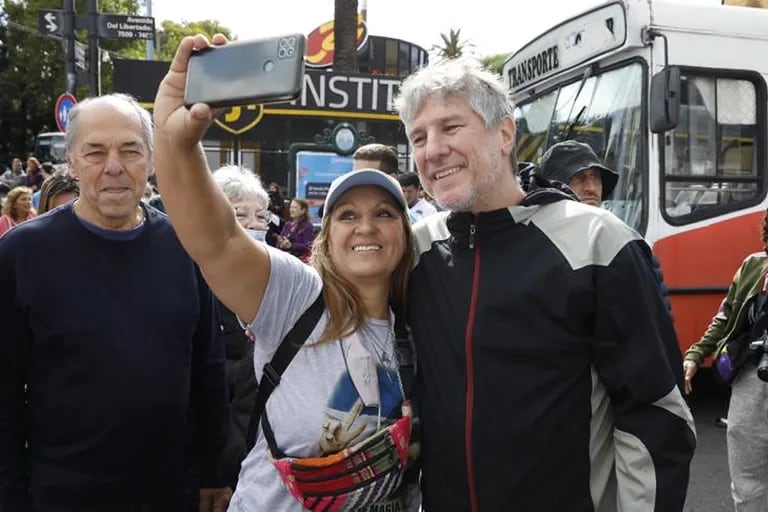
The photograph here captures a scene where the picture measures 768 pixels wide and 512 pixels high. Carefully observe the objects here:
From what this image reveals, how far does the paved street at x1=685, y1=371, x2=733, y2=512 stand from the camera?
412 cm

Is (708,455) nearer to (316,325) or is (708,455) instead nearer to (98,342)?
(316,325)

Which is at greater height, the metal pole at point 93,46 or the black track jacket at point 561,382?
the metal pole at point 93,46

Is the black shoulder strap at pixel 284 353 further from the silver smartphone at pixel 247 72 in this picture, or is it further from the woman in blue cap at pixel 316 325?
the silver smartphone at pixel 247 72

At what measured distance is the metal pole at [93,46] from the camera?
1077 centimetres

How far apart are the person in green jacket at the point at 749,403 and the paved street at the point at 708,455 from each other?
3.15 ft

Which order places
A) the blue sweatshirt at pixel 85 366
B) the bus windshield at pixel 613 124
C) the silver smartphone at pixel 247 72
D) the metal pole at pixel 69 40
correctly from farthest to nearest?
the metal pole at pixel 69 40 → the bus windshield at pixel 613 124 → the blue sweatshirt at pixel 85 366 → the silver smartphone at pixel 247 72

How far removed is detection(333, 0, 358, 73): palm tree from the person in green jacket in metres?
8.73

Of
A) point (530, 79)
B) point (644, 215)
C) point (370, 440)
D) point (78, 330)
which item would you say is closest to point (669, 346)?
point (370, 440)

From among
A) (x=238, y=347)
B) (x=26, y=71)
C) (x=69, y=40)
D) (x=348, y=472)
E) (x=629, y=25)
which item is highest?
(x=26, y=71)

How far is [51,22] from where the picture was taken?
1116 centimetres

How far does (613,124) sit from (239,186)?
326 cm

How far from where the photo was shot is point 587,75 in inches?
220

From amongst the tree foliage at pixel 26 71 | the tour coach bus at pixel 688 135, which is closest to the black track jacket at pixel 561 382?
the tour coach bus at pixel 688 135

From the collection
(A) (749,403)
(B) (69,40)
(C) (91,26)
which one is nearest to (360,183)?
(A) (749,403)
